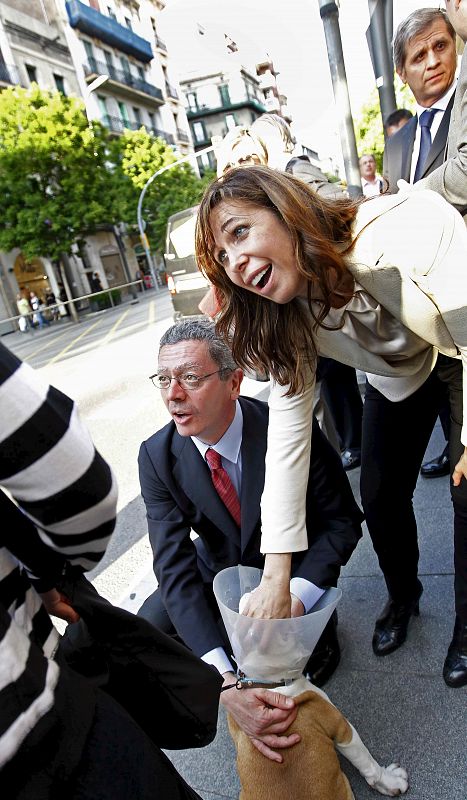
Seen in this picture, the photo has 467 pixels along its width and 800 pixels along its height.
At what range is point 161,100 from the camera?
43625 mm

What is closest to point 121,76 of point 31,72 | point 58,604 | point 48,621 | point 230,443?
point 31,72

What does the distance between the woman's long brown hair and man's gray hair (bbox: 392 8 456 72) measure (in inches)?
48.2

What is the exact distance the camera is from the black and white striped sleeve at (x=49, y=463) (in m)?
0.77

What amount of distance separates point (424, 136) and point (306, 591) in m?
2.01

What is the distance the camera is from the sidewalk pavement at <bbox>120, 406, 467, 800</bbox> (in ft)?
5.41

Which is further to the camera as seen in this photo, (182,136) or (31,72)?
(182,136)

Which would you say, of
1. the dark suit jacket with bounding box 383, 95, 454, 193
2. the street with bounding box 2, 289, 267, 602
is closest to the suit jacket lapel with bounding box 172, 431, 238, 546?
the street with bounding box 2, 289, 267, 602

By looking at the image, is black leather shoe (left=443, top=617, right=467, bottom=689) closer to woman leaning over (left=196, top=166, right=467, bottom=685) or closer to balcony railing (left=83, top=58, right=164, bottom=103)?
woman leaning over (left=196, top=166, right=467, bottom=685)

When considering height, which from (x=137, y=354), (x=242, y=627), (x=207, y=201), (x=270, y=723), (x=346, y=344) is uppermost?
(x=207, y=201)

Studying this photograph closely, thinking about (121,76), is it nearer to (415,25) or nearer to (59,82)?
(59,82)

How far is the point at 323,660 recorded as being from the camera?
6.79ft

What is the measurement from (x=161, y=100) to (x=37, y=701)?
49374mm

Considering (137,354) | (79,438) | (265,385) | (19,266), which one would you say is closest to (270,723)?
(79,438)

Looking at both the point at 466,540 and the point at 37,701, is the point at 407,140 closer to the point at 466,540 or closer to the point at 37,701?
the point at 466,540
